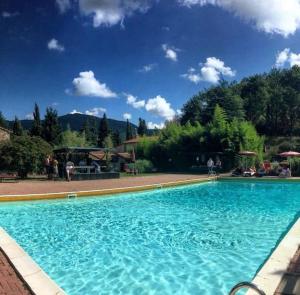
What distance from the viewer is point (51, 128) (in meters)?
47.2

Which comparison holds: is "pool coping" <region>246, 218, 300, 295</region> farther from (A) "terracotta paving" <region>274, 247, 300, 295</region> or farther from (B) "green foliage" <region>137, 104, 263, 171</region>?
(B) "green foliage" <region>137, 104, 263, 171</region>

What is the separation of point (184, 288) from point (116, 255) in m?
2.03

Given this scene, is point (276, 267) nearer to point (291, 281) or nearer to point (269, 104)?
point (291, 281)

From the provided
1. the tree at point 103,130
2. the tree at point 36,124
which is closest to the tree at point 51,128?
the tree at point 36,124

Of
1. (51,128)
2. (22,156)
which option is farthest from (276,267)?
(51,128)

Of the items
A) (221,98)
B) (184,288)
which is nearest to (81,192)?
(184,288)

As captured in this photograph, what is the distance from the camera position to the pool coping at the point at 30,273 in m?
4.37

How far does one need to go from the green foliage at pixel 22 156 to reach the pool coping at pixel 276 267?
61.3 feet

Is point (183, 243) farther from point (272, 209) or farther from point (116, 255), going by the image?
point (272, 209)

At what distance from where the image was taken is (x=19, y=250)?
6039mm

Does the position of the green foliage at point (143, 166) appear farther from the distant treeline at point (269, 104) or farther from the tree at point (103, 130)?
the tree at point (103, 130)

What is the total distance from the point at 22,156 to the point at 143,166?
44.2ft

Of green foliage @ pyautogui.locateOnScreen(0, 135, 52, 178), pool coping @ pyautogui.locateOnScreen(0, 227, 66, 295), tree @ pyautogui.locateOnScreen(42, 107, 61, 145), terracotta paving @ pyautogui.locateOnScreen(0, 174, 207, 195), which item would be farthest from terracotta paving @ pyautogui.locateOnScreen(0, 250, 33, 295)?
tree @ pyautogui.locateOnScreen(42, 107, 61, 145)

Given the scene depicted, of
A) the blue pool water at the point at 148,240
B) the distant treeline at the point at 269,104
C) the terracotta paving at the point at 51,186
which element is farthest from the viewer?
the distant treeline at the point at 269,104
